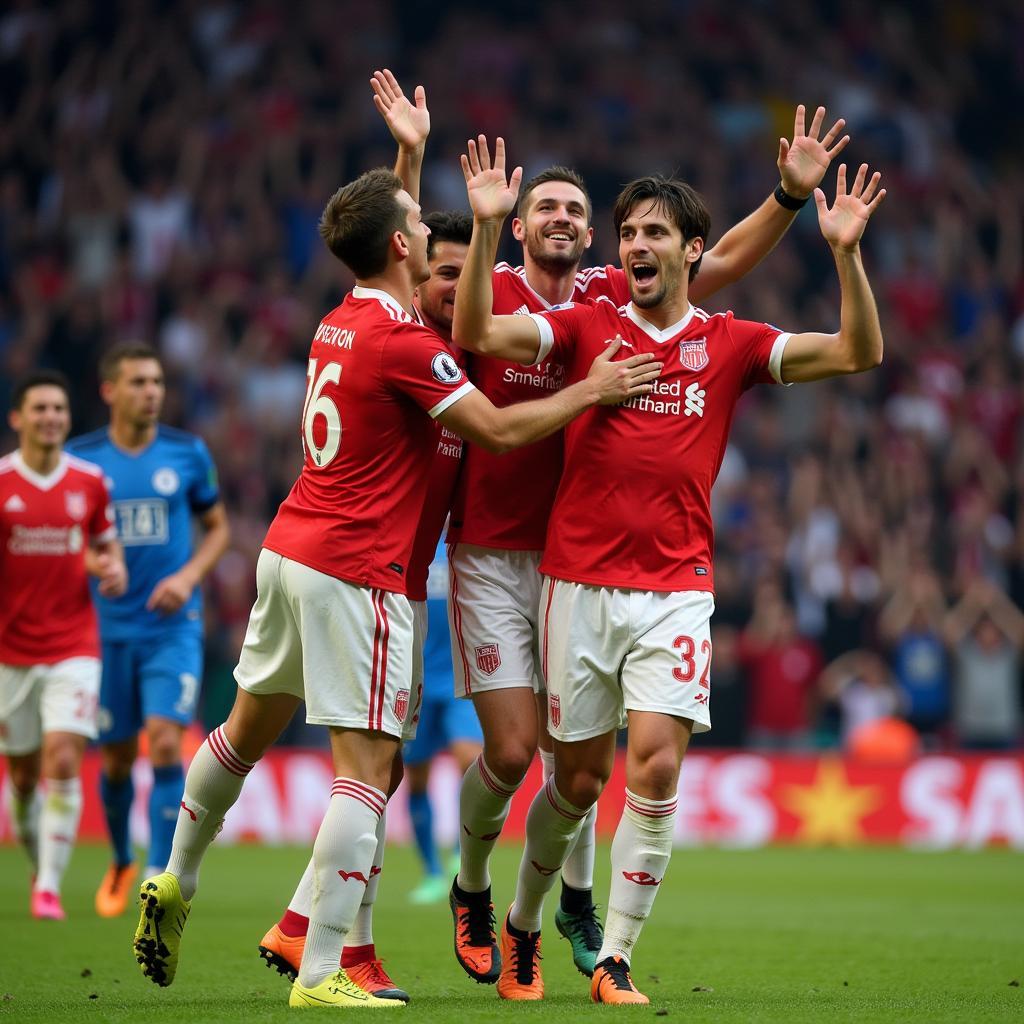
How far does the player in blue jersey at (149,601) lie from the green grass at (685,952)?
0.71 m

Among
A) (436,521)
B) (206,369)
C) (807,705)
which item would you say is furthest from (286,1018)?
(206,369)

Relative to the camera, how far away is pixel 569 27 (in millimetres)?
23969

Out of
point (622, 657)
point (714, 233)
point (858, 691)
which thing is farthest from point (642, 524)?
point (714, 233)

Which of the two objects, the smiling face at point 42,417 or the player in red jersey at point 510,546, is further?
the smiling face at point 42,417

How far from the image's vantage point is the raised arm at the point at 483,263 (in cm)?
632

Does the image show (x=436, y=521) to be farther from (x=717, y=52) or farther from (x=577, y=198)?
→ (x=717, y=52)

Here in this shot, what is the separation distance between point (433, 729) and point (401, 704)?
218 inches

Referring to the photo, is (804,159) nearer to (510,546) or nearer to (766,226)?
(766,226)

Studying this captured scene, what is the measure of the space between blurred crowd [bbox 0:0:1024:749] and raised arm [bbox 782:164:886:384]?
10607mm

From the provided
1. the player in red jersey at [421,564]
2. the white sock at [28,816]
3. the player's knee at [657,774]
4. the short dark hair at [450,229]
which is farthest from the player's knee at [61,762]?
the player's knee at [657,774]

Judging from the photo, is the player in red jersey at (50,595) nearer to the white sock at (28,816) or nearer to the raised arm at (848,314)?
the white sock at (28,816)

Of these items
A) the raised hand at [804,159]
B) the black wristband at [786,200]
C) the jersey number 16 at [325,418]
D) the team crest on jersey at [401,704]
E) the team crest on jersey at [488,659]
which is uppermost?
the raised hand at [804,159]

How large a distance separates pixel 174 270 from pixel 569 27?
7281mm

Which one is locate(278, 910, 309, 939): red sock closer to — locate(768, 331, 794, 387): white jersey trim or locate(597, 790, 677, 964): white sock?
locate(597, 790, 677, 964): white sock
